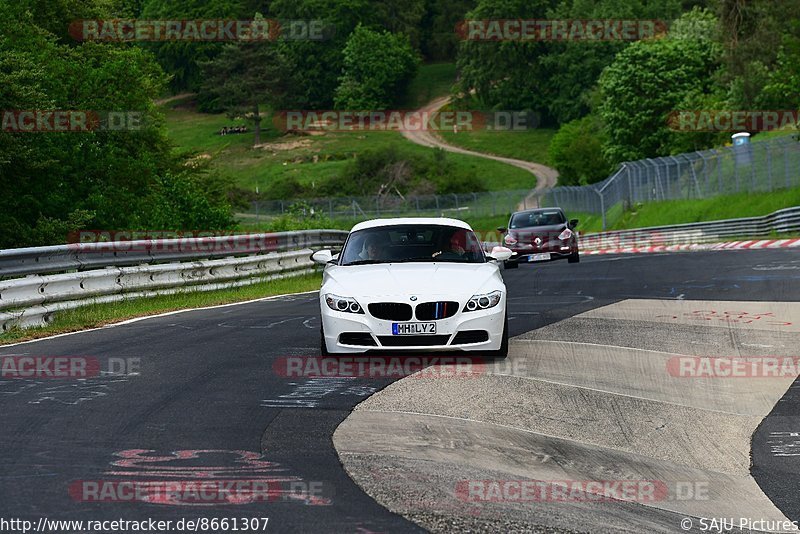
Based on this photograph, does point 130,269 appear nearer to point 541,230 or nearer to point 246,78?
point 541,230

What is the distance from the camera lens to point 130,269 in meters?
19.6

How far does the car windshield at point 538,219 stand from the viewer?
1282 inches

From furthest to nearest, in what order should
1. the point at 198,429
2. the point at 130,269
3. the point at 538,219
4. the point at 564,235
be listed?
the point at 538,219, the point at 564,235, the point at 130,269, the point at 198,429

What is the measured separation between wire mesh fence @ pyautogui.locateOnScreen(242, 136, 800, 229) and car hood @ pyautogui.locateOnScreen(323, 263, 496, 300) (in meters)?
36.2

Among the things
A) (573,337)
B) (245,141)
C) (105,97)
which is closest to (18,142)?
(105,97)

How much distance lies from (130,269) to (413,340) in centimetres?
959

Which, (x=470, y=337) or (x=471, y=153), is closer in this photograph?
(x=470, y=337)

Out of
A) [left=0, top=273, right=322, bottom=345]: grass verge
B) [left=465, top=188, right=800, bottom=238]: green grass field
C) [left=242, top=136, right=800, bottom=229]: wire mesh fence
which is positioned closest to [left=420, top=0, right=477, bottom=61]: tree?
[left=242, top=136, right=800, bottom=229]: wire mesh fence

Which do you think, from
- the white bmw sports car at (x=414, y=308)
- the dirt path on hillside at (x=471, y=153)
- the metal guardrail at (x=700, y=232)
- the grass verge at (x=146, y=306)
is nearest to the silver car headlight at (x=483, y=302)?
the white bmw sports car at (x=414, y=308)

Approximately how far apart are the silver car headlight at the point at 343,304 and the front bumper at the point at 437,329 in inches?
1.8

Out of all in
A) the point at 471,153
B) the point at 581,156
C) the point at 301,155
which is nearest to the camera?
the point at 581,156

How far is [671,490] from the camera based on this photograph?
7.30 m

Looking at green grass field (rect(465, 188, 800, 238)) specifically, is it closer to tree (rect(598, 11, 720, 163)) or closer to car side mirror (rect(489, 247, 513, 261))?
tree (rect(598, 11, 720, 163))

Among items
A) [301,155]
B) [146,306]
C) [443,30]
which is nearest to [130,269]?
[146,306]
